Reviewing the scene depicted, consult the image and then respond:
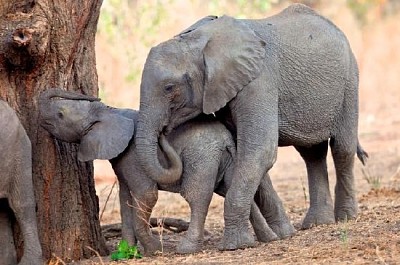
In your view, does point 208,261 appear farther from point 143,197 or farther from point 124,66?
point 124,66

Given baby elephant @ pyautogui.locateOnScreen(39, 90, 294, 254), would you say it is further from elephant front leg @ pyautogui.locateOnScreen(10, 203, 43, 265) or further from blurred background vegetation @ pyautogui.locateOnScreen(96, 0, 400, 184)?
blurred background vegetation @ pyautogui.locateOnScreen(96, 0, 400, 184)

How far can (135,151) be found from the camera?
761 centimetres

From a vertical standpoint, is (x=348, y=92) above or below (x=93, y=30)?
below

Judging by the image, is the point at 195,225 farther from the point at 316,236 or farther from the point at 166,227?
the point at 166,227

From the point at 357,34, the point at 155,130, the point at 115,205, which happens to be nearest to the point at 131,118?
the point at 155,130

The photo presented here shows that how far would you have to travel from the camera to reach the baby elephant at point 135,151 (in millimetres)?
7535

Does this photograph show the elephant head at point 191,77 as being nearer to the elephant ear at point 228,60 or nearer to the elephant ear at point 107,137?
the elephant ear at point 228,60

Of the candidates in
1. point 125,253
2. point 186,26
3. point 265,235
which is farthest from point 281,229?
point 186,26

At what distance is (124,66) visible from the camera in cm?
1753

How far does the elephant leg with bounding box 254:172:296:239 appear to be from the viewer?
8.07 metres

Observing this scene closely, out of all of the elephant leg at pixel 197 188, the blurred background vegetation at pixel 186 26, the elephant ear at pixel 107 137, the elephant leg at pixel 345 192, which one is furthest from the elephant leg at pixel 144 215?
the blurred background vegetation at pixel 186 26

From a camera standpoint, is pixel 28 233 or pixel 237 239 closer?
pixel 28 233

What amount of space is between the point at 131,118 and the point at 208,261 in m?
1.25

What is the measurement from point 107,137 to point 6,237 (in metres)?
0.96
